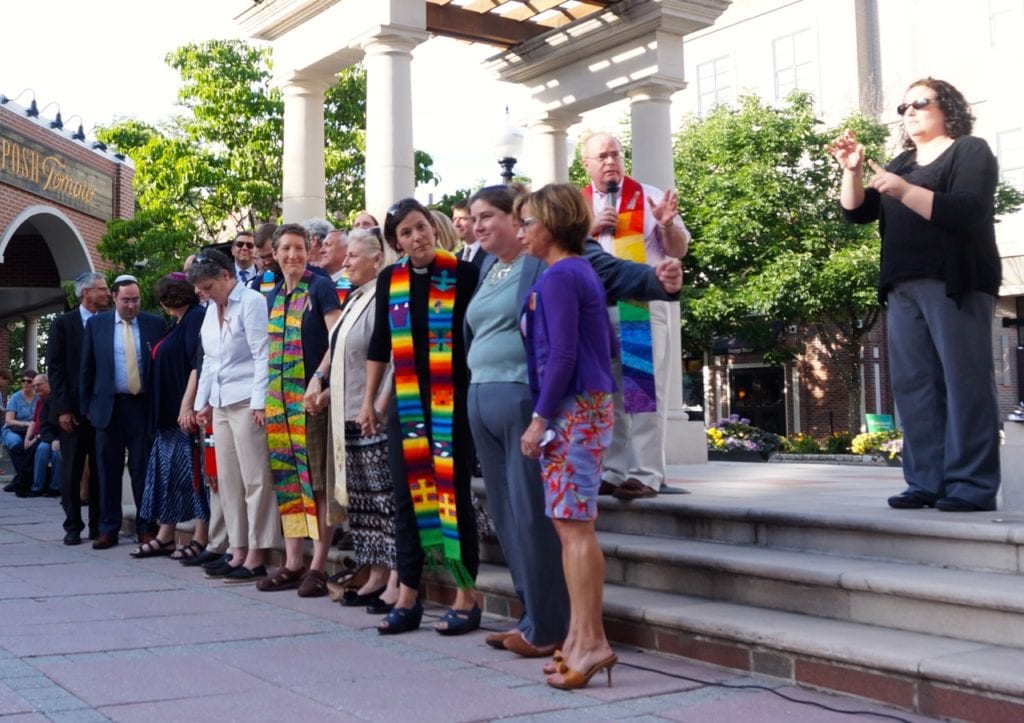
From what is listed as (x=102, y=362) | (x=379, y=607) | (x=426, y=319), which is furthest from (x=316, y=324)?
(x=102, y=362)

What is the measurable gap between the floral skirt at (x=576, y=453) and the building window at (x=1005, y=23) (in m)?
28.0

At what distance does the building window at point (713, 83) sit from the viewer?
112 feet

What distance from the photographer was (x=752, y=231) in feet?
92.8

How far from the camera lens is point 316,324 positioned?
22.3 feet

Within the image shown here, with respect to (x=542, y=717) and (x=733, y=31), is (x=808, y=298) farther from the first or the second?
(x=542, y=717)

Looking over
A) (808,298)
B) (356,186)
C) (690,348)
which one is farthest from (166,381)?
(690,348)

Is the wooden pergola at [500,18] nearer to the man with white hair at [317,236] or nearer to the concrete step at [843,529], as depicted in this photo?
the man with white hair at [317,236]

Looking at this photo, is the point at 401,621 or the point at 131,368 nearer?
the point at 401,621

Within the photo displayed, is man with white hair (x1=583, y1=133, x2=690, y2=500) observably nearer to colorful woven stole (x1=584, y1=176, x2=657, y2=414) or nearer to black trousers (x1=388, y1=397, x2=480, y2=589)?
colorful woven stole (x1=584, y1=176, x2=657, y2=414)

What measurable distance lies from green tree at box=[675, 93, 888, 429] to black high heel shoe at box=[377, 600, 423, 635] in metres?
23.2

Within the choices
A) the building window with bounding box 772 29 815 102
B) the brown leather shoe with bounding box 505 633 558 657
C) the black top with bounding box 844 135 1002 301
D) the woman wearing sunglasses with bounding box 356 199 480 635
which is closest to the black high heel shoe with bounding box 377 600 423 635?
the woman wearing sunglasses with bounding box 356 199 480 635

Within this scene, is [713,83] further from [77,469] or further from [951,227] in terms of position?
[951,227]

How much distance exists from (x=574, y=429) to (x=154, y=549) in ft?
17.0

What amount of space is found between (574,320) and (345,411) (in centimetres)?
214
